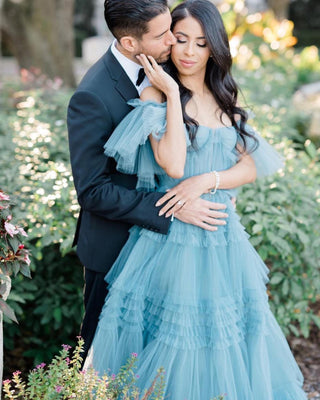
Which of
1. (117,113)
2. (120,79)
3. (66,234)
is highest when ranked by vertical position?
(120,79)

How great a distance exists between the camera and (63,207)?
3285 millimetres

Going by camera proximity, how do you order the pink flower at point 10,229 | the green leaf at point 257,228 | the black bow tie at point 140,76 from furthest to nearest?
the green leaf at point 257,228 < the black bow tie at point 140,76 < the pink flower at point 10,229

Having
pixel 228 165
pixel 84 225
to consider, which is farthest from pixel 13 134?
pixel 228 165

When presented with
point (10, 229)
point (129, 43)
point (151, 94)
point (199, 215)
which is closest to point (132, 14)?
point (129, 43)

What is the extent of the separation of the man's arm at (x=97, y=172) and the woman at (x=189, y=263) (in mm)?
71

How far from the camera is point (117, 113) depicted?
2.42 metres

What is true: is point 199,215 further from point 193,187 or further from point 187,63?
point 187,63

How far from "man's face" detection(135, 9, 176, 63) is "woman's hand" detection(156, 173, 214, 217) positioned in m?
0.54

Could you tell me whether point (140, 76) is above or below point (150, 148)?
above

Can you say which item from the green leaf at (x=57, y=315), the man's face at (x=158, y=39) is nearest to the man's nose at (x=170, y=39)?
the man's face at (x=158, y=39)

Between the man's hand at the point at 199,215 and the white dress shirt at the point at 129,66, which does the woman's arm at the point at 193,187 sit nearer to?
the man's hand at the point at 199,215

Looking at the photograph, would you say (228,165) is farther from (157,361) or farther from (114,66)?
(157,361)

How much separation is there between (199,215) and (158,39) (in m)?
0.75

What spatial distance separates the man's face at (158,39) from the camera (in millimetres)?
2324
